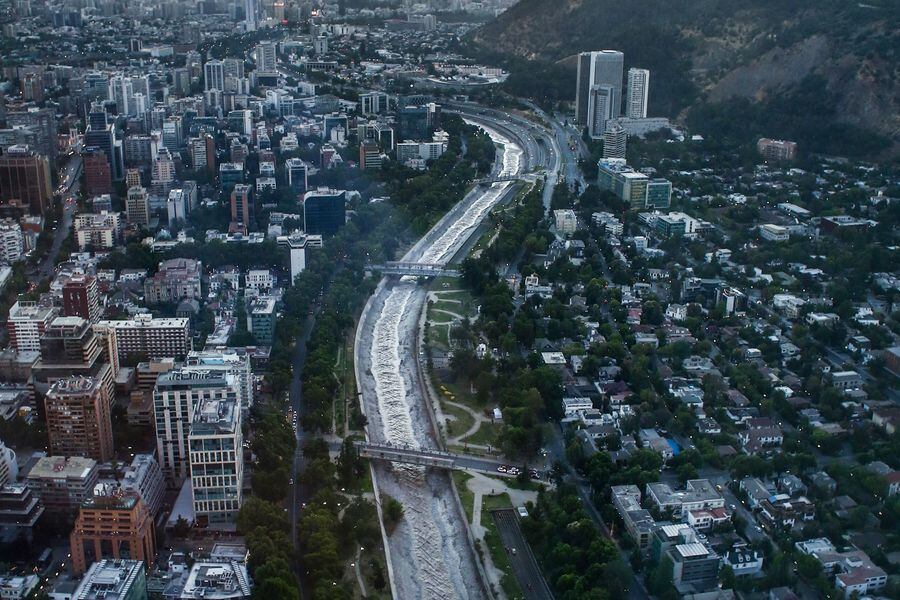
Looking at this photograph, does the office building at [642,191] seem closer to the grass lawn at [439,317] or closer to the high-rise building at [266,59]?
the grass lawn at [439,317]

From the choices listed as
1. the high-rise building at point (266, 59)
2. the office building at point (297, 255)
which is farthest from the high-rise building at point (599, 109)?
the office building at point (297, 255)

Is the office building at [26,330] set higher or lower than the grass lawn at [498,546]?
higher

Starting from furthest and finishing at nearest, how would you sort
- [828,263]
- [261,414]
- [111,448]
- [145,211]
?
[145,211], [828,263], [261,414], [111,448]

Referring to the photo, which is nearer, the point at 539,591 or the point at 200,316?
the point at 539,591

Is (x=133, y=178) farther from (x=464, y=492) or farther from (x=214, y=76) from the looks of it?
(x=464, y=492)

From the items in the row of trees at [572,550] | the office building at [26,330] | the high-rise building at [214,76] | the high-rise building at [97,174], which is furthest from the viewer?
the high-rise building at [214,76]

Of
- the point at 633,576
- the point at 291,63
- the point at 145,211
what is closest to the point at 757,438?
the point at 633,576

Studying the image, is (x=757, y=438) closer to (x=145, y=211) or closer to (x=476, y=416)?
(x=476, y=416)
